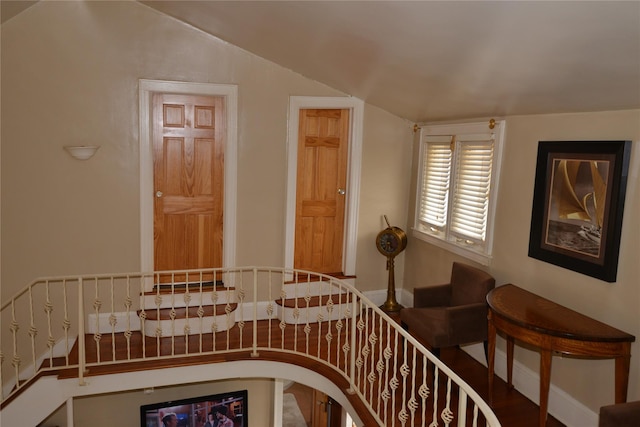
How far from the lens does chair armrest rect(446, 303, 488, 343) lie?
3.90 metres

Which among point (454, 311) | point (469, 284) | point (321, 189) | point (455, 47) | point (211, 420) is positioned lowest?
point (211, 420)

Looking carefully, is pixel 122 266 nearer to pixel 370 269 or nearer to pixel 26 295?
pixel 26 295

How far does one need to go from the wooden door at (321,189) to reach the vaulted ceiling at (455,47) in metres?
0.72

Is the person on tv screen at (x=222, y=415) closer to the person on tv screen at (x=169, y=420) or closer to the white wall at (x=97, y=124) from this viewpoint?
the person on tv screen at (x=169, y=420)

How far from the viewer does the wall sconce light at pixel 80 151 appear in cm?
441

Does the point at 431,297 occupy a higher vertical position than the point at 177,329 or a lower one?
higher

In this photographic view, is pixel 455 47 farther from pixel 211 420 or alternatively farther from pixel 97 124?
pixel 211 420

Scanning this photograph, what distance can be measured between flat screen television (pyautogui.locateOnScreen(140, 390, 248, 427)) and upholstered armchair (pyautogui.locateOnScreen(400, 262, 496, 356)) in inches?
79.6

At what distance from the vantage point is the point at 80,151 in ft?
14.5

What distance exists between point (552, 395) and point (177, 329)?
3.20 metres

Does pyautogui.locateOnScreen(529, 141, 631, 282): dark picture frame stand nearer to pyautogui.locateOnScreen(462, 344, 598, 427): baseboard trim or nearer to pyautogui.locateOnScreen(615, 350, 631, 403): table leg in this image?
pyautogui.locateOnScreen(615, 350, 631, 403): table leg

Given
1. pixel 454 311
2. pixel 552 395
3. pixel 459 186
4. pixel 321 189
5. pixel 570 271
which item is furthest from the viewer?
pixel 321 189

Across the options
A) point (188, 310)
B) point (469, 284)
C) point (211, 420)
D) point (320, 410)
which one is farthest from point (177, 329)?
point (469, 284)

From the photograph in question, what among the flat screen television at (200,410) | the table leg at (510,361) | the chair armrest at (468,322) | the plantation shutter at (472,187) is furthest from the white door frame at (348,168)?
the table leg at (510,361)
